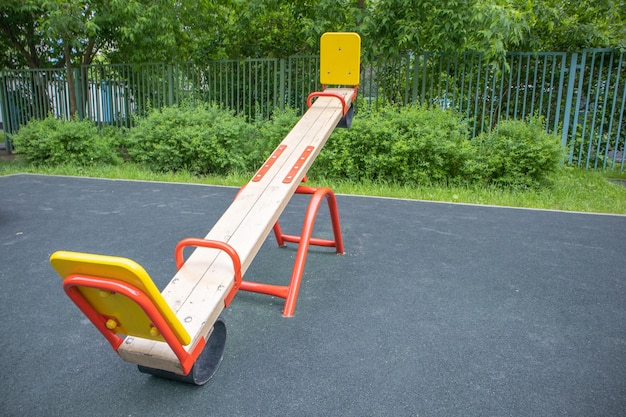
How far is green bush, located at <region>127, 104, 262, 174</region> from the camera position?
7633 mm

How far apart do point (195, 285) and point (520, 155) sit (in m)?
5.52

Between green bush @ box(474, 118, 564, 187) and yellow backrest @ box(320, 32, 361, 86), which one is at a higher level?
yellow backrest @ box(320, 32, 361, 86)

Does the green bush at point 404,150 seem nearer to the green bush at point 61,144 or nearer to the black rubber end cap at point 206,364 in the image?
the green bush at point 61,144

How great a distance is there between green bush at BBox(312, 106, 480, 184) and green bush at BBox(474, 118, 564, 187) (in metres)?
0.26

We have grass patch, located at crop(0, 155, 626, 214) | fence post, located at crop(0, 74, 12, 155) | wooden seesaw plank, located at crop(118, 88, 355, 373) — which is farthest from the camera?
fence post, located at crop(0, 74, 12, 155)

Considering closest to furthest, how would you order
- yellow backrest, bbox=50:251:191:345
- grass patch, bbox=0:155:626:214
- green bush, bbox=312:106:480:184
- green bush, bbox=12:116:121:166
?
yellow backrest, bbox=50:251:191:345, grass patch, bbox=0:155:626:214, green bush, bbox=312:106:480:184, green bush, bbox=12:116:121:166

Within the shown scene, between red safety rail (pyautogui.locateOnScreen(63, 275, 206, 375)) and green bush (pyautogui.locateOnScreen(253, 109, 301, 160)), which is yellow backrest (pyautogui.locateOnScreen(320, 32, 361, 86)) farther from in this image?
green bush (pyautogui.locateOnScreen(253, 109, 301, 160))

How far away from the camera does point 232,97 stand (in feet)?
29.2

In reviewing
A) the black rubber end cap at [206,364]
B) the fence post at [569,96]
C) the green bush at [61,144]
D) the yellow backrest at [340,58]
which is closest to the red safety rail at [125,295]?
the black rubber end cap at [206,364]

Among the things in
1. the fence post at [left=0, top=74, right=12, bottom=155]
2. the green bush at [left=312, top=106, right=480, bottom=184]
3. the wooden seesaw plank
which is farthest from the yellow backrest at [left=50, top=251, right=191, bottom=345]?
the fence post at [left=0, top=74, right=12, bottom=155]

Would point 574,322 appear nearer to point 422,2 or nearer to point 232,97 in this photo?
point 422,2

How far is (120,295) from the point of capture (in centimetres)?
170

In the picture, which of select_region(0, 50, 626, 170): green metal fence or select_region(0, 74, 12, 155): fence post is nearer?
select_region(0, 50, 626, 170): green metal fence

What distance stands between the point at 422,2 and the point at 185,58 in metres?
5.70
